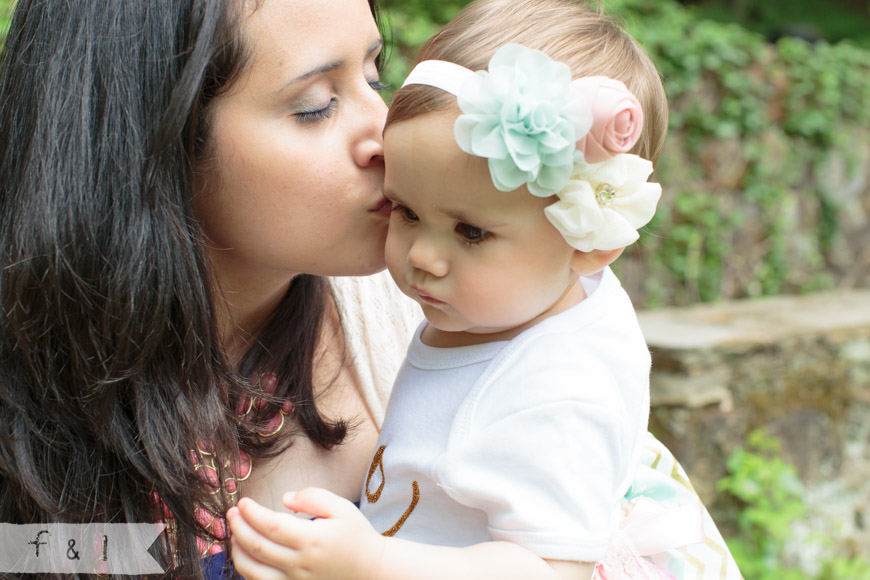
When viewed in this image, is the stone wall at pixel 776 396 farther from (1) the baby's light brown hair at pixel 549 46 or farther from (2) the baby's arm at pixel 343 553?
(2) the baby's arm at pixel 343 553

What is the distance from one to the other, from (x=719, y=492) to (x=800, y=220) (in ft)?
8.06

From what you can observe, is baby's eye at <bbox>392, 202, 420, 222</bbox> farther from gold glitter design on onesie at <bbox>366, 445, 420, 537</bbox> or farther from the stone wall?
the stone wall

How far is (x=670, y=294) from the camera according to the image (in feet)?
17.1

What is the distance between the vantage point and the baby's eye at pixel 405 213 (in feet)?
4.78

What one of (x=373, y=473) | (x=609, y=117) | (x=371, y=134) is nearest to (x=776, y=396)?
(x=373, y=473)

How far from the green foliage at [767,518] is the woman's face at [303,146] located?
8.81ft

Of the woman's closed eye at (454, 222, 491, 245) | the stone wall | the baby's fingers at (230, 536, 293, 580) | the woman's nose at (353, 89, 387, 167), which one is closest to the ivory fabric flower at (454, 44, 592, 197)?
the woman's closed eye at (454, 222, 491, 245)

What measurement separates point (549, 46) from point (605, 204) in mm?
264

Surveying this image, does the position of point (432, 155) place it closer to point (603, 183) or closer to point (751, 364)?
point (603, 183)

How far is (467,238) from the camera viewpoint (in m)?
1.36

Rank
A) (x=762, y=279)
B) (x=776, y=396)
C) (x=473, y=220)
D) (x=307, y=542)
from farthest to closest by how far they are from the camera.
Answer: (x=762, y=279) → (x=776, y=396) → (x=473, y=220) → (x=307, y=542)

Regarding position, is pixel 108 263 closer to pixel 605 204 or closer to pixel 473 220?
pixel 473 220

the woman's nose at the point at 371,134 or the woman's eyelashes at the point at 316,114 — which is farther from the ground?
the woman's eyelashes at the point at 316,114

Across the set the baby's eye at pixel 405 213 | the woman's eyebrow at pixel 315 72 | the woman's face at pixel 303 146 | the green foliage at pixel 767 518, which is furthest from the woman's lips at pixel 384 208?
the green foliage at pixel 767 518
